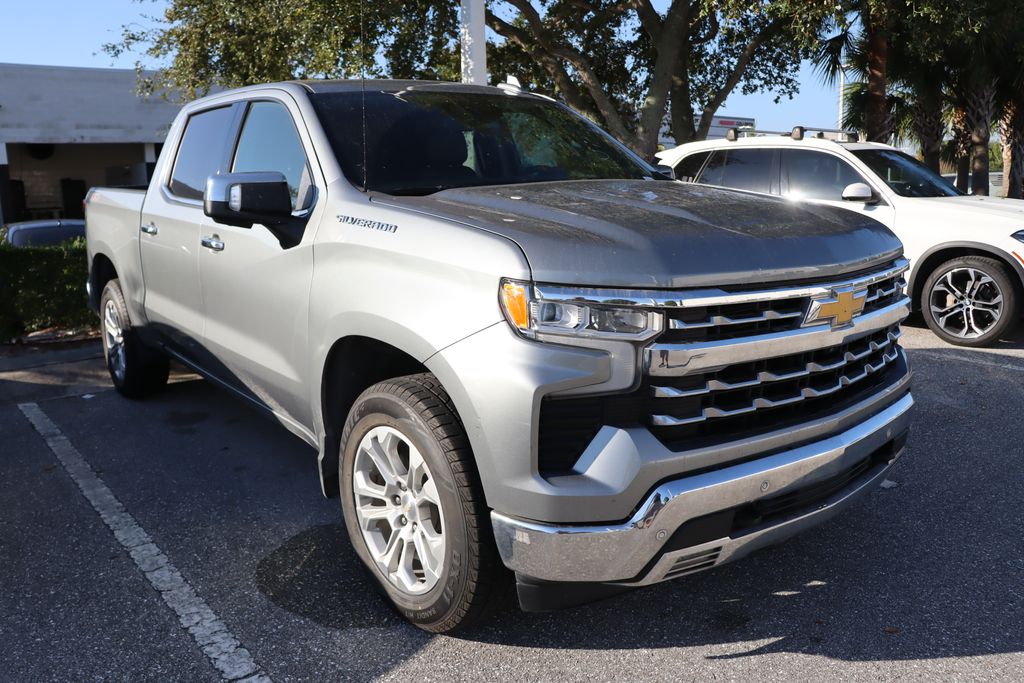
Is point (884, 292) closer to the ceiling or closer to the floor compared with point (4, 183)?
closer to the floor

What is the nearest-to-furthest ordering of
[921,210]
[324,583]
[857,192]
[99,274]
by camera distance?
1. [324,583]
2. [99,274]
3. [857,192]
4. [921,210]

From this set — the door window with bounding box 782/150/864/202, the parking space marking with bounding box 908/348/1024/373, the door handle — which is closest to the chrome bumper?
the door handle

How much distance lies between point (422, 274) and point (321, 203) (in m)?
0.81

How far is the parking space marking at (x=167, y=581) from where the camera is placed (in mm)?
2955

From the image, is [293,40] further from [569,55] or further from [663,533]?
[663,533]

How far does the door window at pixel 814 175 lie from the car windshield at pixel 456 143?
14.4ft

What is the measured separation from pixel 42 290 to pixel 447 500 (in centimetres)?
683

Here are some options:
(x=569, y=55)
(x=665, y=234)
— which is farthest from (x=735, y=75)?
(x=665, y=234)

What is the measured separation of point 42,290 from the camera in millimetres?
8211

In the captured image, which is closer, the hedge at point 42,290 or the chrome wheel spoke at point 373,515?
the chrome wheel spoke at point 373,515

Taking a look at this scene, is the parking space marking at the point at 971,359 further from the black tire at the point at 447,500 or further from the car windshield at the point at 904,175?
the black tire at the point at 447,500

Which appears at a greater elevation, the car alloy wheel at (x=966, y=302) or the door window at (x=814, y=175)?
the door window at (x=814, y=175)

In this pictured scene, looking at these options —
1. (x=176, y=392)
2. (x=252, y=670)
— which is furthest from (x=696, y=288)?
(x=176, y=392)

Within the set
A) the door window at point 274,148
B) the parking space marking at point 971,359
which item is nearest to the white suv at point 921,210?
the parking space marking at point 971,359
